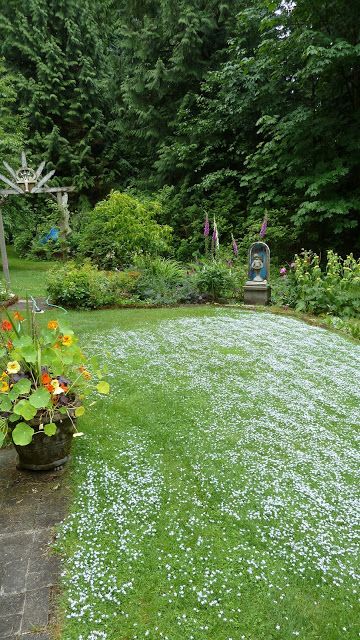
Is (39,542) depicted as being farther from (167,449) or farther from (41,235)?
(41,235)

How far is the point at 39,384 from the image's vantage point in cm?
221

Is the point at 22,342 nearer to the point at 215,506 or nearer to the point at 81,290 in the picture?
the point at 215,506

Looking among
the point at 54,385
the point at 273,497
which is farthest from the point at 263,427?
the point at 54,385

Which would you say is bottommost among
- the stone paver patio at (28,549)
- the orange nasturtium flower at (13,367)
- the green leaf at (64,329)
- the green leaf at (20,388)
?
the stone paver patio at (28,549)

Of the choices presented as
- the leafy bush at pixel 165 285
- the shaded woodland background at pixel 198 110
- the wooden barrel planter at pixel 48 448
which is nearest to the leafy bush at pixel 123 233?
the leafy bush at pixel 165 285

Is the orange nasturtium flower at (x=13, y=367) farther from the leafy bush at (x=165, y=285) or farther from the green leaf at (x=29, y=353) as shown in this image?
the leafy bush at (x=165, y=285)

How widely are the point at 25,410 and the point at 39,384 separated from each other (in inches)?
10.1

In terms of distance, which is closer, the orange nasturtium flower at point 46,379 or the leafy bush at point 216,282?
the orange nasturtium flower at point 46,379

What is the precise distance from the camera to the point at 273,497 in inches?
81.7

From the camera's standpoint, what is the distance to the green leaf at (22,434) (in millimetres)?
1955

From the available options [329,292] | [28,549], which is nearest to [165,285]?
[329,292]

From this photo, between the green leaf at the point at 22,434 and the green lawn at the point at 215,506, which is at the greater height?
the green leaf at the point at 22,434

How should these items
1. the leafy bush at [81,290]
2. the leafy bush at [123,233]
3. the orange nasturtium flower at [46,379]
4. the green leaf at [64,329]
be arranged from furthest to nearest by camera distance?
1. the leafy bush at [123,233]
2. the leafy bush at [81,290]
3. the green leaf at [64,329]
4. the orange nasturtium flower at [46,379]

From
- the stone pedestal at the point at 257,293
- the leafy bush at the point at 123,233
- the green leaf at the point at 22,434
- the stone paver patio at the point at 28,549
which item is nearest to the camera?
the stone paver patio at the point at 28,549
